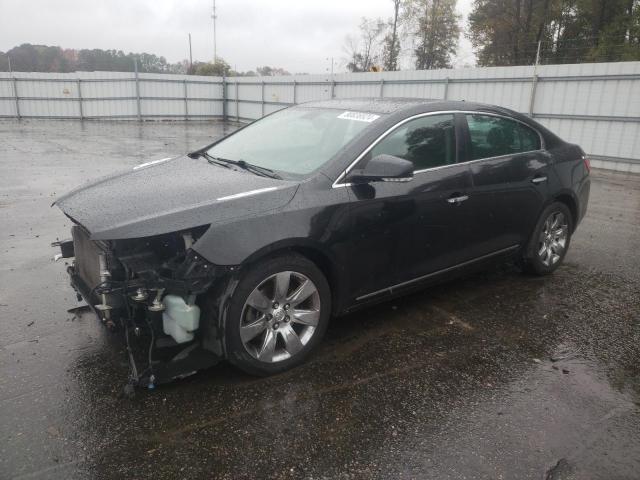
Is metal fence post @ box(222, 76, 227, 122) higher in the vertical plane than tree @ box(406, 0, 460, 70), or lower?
lower

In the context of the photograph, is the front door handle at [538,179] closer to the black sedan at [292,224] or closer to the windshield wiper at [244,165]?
the black sedan at [292,224]

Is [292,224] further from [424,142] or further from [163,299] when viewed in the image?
[424,142]

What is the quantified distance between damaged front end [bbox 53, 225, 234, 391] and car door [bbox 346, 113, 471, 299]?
1.01m

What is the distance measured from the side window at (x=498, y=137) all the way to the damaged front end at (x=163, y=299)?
245 cm

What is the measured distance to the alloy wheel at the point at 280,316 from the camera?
119 inches

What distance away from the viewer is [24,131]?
20406 mm

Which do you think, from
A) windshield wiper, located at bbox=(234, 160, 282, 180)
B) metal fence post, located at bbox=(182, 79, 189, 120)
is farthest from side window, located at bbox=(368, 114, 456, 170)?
metal fence post, located at bbox=(182, 79, 189, 120)

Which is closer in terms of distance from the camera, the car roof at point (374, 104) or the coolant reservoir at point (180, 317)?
the coolant reservoir at point (180, 317)

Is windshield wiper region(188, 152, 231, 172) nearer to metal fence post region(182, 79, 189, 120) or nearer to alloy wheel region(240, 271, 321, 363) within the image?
alloy wheel region(240, 271, 321, 363)

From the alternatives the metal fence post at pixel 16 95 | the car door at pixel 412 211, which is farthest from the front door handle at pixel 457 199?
the metal fence post at pixel 16 95

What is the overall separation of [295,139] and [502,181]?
177 centimetres

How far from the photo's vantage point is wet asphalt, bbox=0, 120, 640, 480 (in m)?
2.47

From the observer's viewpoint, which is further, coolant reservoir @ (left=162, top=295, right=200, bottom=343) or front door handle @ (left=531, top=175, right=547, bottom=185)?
front door handle @ (left=531, top=175, right=547, bottom=185)

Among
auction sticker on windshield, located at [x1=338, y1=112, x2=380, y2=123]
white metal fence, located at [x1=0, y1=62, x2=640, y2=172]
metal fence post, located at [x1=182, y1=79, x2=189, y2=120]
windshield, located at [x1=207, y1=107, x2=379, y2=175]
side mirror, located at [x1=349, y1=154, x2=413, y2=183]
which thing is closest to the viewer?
side mirror, located at [x1=349, y1=154, x2=413, y2=183]
